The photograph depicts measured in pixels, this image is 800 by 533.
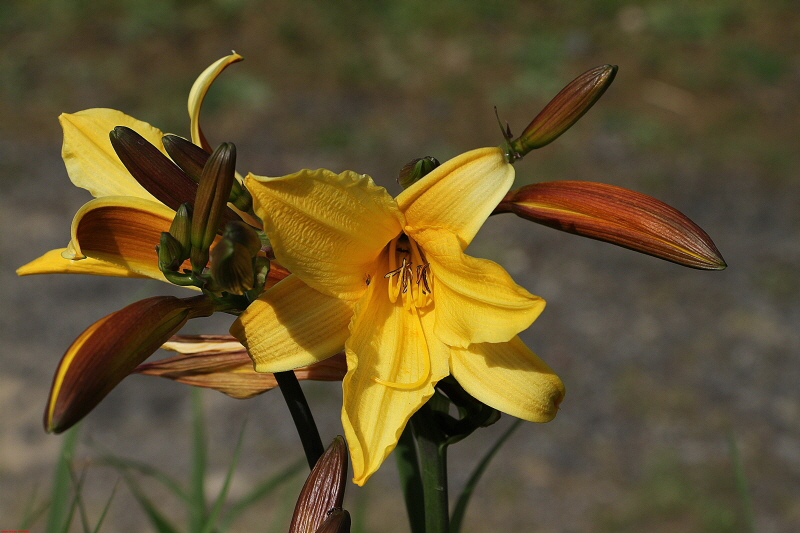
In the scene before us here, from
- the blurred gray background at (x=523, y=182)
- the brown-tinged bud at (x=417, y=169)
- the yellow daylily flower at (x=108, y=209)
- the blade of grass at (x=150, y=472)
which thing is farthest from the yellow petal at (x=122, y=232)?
the blurred gray background at (x=523, y=182)

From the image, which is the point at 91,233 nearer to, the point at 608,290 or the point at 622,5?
the point at 608,290

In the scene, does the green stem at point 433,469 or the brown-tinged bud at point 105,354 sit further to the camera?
the green stem at point 433,469

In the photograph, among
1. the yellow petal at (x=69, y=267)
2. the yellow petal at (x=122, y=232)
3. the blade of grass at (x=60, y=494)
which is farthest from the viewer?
the blade of grass at (x=60, y=494)

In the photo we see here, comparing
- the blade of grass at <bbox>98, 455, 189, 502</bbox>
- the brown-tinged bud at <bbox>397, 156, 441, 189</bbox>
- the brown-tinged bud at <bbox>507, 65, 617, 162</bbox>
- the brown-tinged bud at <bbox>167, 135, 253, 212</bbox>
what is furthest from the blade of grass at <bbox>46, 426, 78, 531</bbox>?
the brown-tinged bud at <bbox>507, 65, 617, 162</bbox>

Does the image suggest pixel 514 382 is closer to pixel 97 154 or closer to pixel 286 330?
pixel 286 330

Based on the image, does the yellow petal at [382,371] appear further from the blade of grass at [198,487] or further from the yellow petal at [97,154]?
the blade of grass at [198,487]

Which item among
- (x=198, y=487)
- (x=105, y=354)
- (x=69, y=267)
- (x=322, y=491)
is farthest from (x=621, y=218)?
(x=198, y=487)

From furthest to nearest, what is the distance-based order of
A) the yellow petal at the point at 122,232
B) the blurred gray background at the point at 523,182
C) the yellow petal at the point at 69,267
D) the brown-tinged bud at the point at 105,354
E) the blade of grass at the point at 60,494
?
the blurred gray background at the point at 523,182
the blade of grass at the point at 60,494
the yellow petal at the point at 69,267
the yellow petal at the point at 122,232
the brown-tinged bud at the point at 105,354
